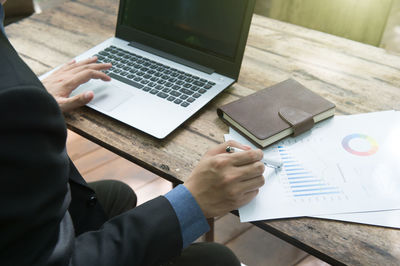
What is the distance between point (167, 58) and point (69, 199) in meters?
0.58

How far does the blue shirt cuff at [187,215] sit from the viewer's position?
75 centimetres

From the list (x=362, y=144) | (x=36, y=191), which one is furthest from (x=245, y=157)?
(x=36, y=191)

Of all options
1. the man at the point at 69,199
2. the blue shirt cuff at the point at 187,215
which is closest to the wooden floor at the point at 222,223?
the man at the point at 69,199

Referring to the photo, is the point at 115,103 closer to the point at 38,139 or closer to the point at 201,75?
the point at 201,75

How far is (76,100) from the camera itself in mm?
966

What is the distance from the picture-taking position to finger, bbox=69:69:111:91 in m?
1.01

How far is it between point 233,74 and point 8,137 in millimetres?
630

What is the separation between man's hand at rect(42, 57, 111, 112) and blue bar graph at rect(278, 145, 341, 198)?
0.50 m

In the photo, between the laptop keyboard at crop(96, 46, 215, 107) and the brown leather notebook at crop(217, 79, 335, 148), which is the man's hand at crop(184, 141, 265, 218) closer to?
the brown leather notebook at crop(217, 79, 335, 148)

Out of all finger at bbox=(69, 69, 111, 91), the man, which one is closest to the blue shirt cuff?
the man

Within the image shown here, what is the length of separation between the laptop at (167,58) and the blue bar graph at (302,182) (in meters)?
0.27

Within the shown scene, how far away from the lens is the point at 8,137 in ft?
1.79

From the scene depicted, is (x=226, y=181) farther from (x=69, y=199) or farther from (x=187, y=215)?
(x=69, y=199)

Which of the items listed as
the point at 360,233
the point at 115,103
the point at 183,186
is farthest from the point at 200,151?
the point at 360,233
